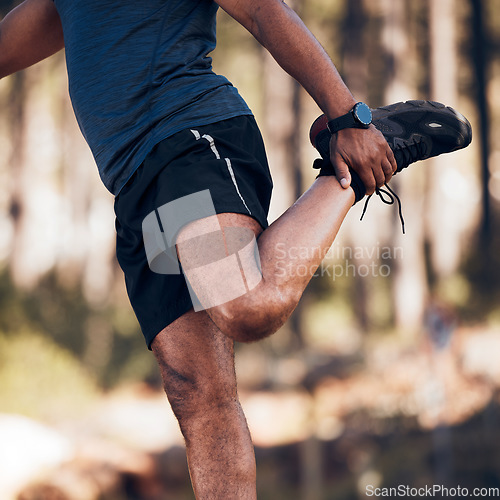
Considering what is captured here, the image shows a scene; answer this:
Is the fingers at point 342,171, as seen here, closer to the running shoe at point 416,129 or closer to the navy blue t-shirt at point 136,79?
the running shoe at point 416,129

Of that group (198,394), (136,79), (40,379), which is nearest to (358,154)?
(136,79)

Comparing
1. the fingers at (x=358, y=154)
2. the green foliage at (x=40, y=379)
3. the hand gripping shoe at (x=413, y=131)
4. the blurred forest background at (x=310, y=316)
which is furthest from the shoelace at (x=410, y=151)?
the green foliage at (x=40, y=379)

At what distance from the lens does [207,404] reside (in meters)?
1.49

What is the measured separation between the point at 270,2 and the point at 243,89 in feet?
32.6

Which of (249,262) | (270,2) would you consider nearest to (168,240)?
(249,262)

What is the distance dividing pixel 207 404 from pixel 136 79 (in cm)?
78

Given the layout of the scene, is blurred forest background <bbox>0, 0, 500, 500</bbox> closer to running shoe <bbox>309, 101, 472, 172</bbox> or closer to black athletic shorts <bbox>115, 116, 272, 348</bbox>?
running shoe <bbox>309, 101, 472, 172</bbox>

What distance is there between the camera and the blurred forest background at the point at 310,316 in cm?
551

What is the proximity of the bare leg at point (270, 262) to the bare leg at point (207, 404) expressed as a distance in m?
0.13

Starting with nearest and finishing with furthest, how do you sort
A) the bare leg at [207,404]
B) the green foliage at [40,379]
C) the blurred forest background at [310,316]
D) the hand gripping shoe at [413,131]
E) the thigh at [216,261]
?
the thigh at [216,261] < the bare leg at [207,404] < the hand gripping shoe at [413,131] < the blurred forest background at [310,316] < the green foliage at [40,379]

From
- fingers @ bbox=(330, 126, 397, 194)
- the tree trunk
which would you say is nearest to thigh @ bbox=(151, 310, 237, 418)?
fingers @ bbox=(330, 126, 397, 194)

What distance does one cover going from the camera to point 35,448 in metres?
4.93

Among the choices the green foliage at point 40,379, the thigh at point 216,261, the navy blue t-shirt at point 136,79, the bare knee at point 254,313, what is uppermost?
the navy blue t-shirt at point 136,79

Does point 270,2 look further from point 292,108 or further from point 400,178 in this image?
point 292,108
